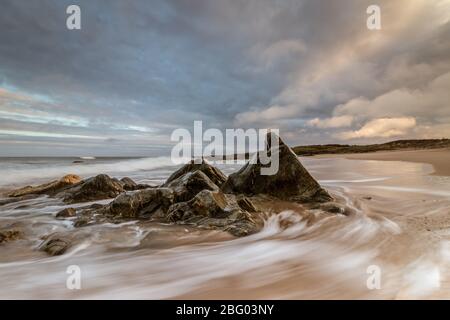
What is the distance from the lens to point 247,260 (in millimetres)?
2602

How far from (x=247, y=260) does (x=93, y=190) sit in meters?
4.87

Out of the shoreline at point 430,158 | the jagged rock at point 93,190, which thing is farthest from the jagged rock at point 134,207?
the shoreline at point 430,158

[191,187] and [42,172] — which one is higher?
[42,172]

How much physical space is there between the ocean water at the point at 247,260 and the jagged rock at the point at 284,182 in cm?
121

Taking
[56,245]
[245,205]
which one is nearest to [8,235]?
[56,245]

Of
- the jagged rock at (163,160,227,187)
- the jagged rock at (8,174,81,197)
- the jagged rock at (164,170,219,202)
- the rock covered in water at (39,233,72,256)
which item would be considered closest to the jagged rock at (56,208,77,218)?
the rock covered in water at (39,233,72,256)

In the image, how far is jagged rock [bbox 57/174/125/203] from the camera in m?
5.81

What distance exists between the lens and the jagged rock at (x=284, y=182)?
5.30m

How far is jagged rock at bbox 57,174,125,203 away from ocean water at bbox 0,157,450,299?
167 centimetres

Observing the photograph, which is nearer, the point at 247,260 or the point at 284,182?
the point at 247,260
